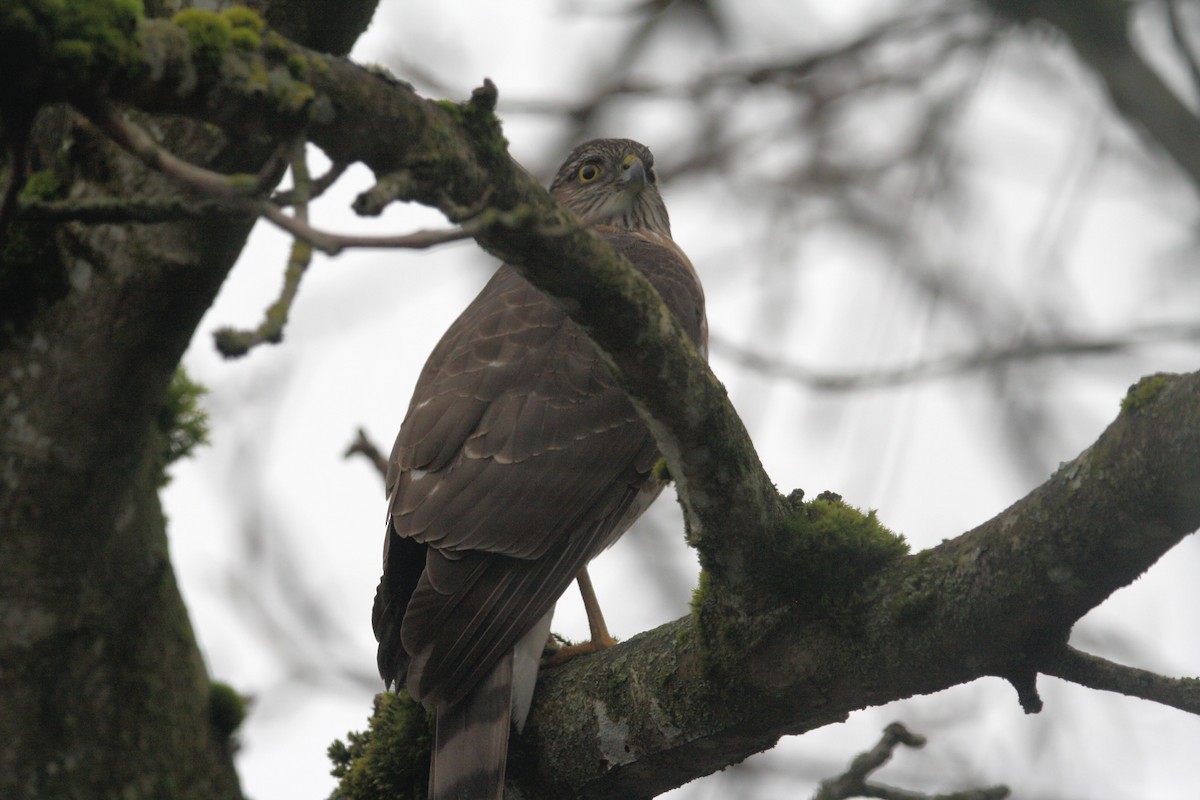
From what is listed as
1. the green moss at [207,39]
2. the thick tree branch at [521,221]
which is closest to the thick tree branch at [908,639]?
the thick tree branch at [521,221]

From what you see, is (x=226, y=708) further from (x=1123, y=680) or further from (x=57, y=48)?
(x=1123, y=680)

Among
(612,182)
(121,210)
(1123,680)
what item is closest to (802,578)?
(1123,680)

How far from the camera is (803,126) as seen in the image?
598 cm

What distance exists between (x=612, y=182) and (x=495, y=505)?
9.07ft

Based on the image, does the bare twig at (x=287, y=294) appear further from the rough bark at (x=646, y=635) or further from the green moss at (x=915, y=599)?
the green moss at (x=915, y=599)

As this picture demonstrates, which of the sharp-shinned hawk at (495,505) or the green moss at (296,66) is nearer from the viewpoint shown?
the green moss at (296,66)

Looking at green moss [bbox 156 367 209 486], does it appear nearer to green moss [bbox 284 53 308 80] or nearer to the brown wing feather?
the brown wing feather

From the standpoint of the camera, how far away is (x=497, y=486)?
4.19 m

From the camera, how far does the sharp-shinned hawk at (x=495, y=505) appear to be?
3.80 metres

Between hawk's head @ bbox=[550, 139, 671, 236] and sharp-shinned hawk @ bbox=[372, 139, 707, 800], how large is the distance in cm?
142

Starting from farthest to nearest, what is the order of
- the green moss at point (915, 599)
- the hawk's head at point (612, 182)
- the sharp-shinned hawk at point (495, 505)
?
the hawk's head at point (612, 182) → the sharp-shinned hawk at point (495, 505) → the green moss at point (915, 599)

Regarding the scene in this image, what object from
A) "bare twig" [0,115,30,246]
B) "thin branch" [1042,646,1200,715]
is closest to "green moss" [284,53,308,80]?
"bare twig" [0,115,30,246]

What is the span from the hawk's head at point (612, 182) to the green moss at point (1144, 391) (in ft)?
12.8

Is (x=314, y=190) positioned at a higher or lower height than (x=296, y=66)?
lower
